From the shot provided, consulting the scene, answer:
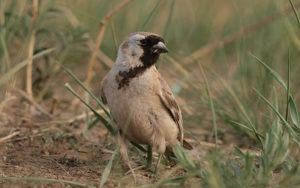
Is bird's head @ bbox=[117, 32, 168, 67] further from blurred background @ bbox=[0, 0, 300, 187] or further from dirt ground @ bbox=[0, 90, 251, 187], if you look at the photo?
dirt ground @ bbox=[0, 90, 251, 187]

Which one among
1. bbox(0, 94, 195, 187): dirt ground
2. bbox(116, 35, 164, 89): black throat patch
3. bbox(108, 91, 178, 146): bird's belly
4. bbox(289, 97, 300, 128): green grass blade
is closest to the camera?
bbox(289, 97, 300, 128): green grass blade

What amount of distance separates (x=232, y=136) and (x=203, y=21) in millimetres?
3262

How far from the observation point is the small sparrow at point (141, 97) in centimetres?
363

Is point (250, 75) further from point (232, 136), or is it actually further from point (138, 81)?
point (138, 81)

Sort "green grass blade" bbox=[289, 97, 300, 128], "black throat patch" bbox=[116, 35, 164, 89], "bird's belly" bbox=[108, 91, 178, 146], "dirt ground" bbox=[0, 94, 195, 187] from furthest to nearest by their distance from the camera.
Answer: "black throat patch" bbox=[116, 35, 164, 89] < "bird's belly" bbox=[108, 91, 178, 146] < "dirt ground" bbox=[0, 94, 195, 187] < "green grass blade" bbox=[289, 97, 300, 128]

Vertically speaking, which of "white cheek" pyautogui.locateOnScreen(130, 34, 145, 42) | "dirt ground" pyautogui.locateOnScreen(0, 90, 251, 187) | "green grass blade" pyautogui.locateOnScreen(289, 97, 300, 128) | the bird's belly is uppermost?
"white cheek" pyautogui.locateOnScreen(130, 34, 145, 42)

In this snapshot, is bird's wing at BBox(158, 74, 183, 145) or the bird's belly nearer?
the bird's belly

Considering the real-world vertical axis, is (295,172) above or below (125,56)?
below

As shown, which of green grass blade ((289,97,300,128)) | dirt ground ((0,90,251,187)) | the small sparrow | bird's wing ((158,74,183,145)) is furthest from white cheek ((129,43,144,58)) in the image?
green grass blade ((289,97,300,128))

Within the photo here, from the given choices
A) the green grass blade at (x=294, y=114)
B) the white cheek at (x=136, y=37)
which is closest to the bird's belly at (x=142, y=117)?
the white cheek at (x=136, y=37)

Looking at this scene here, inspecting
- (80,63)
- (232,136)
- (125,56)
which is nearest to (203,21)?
(80,63)

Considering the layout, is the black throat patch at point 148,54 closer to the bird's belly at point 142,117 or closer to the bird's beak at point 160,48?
the bird's beak at point 160,48

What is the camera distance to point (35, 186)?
291 centimetres

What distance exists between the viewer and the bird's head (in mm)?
3793
